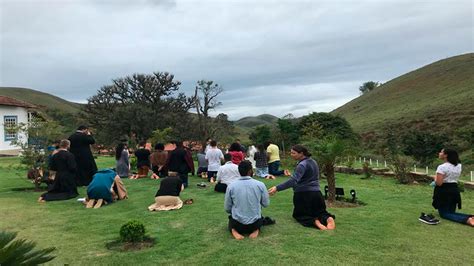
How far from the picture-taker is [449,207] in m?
7.68

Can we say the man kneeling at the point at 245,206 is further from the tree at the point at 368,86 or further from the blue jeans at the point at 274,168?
the tree at the point at 368,86

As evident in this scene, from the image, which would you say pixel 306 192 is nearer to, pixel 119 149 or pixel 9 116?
pixel 119 149

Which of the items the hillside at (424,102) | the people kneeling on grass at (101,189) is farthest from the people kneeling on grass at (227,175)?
the hillside at (424,102)

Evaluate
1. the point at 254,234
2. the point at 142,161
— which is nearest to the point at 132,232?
the point at 254,234

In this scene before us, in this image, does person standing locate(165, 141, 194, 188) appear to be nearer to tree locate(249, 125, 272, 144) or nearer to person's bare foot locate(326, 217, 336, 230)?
person's bare foot locate(326, 217, 336, 230)

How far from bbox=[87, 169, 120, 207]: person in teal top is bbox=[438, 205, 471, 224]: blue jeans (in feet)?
24.6

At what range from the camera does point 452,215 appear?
758cm

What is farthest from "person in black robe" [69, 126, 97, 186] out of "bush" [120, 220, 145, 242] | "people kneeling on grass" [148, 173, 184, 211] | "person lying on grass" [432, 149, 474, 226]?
"person lying on grass" [432, 149, 474, 226]

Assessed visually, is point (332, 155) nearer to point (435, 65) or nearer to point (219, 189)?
point (219, 189)

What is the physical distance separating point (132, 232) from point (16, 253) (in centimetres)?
379

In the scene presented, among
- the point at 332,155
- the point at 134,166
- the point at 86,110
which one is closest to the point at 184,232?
the point at 332,155

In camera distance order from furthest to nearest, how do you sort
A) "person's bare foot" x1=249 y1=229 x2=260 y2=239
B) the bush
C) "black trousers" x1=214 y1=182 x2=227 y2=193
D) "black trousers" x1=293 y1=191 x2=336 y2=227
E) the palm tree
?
"black trousers" x1=214 y1=182 x2=227 y2=193 → "black trousers" x1=293 y1=191 x2=336 y2=227 → "person's bare foot" x1=249 y1=229 x2=260 y2=239 → the bush → the palm tree

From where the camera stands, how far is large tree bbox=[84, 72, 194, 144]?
31.0 metres

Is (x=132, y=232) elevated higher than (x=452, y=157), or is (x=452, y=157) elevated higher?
(x=452, y=157)
